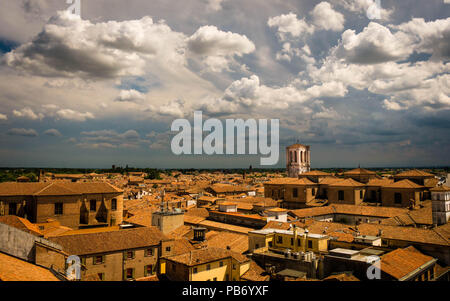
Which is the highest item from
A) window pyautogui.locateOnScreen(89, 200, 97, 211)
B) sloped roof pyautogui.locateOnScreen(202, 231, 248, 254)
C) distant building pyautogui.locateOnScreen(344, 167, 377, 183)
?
distant building pyautogui.locateOnScreen(344, 167, 377, 183)

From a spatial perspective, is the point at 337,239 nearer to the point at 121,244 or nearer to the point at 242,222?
the point at 242,222

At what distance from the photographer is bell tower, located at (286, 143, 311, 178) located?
64.9 metres

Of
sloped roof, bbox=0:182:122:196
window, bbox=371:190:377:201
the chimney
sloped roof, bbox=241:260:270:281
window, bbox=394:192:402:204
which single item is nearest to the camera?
sloped roof, bbox=241:260:270:281

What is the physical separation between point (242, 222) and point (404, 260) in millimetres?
18975

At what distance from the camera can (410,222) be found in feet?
101

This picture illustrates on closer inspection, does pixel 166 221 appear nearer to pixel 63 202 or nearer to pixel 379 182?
pixel 63 202

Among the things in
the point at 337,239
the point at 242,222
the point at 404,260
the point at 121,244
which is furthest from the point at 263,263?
the point at 242,222

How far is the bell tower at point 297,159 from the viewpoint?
6488 centimetres

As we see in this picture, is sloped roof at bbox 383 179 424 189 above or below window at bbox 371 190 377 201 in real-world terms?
above

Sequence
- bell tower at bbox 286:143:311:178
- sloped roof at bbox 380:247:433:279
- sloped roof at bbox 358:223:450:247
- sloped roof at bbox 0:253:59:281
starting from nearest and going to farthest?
1. sloped roof at bbox 0:253:59:281
2. sloped roof at bbox 380:247:433:279
3. sloped roof at bbox 358:223:450:247
4. bell tower at bbox 286:143:311:178

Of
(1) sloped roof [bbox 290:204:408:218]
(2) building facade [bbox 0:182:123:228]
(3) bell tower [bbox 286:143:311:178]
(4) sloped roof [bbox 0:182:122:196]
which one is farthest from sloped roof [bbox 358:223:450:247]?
(3) bell tower [bbox 286:143:311:178]

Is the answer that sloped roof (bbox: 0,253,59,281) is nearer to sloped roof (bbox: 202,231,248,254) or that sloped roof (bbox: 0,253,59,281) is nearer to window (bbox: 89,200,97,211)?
sloped roof (bbox: 202,231,248,254)

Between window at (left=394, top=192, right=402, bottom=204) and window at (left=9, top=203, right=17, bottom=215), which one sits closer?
window at (left=9, top=203, right=17, bottom=215)
